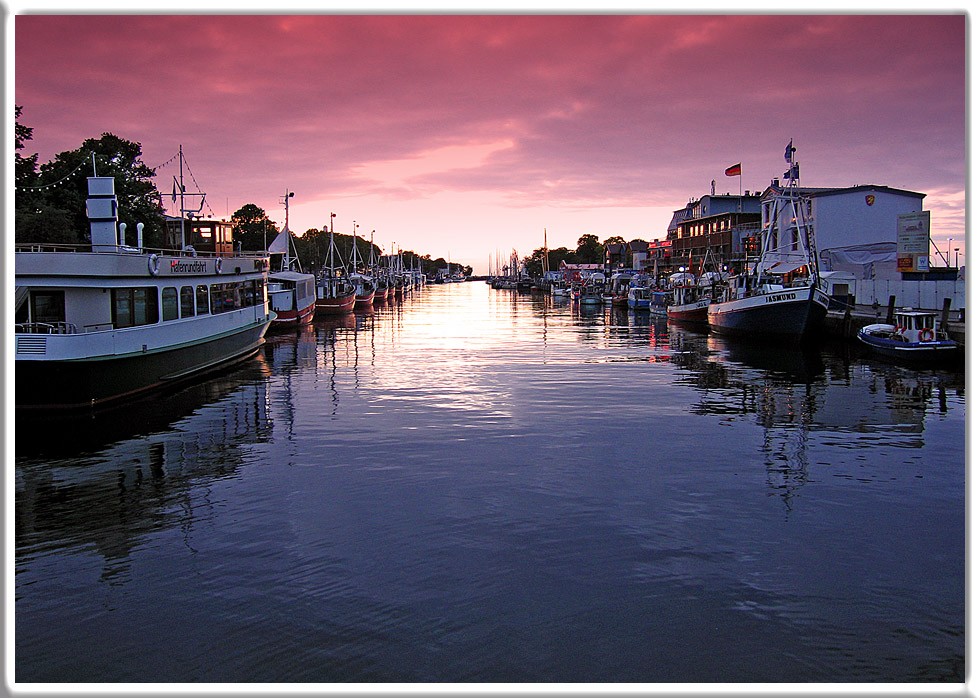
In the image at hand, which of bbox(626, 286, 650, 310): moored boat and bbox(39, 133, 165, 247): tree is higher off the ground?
bbox(39, 133, 165, 247): tree

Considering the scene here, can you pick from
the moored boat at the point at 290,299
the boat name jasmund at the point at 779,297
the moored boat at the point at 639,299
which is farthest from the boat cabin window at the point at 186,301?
the moored boat at the point at 639,299

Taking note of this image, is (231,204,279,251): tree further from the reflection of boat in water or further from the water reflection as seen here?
the water reflection

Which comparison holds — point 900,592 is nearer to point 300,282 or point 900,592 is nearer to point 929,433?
point 929,433

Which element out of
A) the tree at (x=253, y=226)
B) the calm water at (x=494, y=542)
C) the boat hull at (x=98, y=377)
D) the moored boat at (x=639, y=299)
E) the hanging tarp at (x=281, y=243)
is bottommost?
the calm water at (x=494, y=542)

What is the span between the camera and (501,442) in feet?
60.0

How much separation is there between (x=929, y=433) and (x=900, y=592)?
36.9 feet

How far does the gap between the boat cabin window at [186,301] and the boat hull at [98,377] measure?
118 centimetres

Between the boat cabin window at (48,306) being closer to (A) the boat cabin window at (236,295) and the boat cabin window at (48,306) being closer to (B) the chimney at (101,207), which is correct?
(B) the chimney at (101,207)

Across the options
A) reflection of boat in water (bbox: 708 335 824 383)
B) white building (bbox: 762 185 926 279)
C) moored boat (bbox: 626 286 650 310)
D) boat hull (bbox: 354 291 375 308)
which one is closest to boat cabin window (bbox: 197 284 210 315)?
reflection of boat in water (bbox: 708 335 824 383)

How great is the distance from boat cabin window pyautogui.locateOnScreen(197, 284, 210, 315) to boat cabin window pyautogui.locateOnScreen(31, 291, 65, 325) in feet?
25.7

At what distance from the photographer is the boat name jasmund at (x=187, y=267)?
2662 cm

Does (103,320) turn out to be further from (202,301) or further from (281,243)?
(281,243)

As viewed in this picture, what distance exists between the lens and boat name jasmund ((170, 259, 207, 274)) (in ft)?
87.4

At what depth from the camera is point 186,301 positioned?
28391 millimetres
